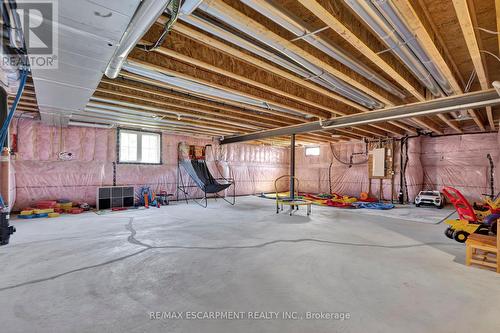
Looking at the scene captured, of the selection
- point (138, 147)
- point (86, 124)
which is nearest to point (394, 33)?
point (86, 124)

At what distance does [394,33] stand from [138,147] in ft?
22.0

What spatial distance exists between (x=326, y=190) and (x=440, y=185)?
3.67 metres

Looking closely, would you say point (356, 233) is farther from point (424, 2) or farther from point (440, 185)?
point (440, 185)

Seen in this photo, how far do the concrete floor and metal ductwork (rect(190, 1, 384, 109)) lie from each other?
216cm

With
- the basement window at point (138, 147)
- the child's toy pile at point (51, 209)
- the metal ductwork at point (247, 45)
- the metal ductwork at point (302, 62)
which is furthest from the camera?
the basement window at point (138, 147)

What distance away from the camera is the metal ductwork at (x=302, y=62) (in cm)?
175

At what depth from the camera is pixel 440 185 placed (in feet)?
23.5

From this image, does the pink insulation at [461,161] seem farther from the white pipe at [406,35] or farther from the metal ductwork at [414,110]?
the white pipe at [406,35]

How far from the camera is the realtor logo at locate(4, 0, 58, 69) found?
53.1 inches

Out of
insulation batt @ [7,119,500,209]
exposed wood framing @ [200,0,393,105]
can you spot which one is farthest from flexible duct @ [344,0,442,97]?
insulation batt @ [7,119,500,209]

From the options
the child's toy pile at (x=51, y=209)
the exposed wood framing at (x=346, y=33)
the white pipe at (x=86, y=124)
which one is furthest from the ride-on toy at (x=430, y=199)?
the child's toy pile at (x=51, y=209)

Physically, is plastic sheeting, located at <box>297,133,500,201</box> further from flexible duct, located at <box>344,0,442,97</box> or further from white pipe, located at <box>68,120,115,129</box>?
white pipe, located at <box>68,120,115,129</box>

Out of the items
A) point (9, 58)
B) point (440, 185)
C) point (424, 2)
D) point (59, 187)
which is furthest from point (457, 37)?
point (59, 187)

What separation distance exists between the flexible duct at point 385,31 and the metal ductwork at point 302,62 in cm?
70
